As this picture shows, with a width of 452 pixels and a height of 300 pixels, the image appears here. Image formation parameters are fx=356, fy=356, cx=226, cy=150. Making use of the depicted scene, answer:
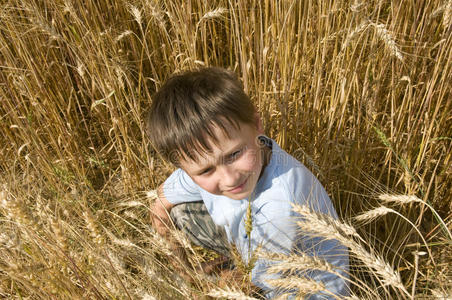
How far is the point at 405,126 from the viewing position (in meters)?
1.29

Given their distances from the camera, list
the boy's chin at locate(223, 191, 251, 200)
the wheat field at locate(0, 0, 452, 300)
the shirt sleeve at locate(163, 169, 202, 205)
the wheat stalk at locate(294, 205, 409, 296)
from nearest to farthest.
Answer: the wheat stalk at locate(294, 205, 409, 296)
the wheat field at locate(0, 0, 452, 300)
the boy's chin at locate(223, 191, 251, 200)
the shirt sleeve at locate(163, 169, 202, 205)

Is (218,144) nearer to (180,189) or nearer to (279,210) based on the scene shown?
(279,210)

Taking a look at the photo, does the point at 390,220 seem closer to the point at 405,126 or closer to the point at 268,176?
the point at 405,126

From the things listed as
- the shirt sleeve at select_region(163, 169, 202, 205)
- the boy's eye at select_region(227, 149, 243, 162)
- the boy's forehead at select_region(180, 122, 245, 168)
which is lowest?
the shirt sleeve at select_region(163, 169, 202, 205)

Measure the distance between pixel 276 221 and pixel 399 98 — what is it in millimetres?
765

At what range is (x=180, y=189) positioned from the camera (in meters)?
1.33

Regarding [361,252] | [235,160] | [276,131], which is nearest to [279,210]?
[235,160]

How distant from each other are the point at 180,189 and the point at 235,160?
1.57 feet

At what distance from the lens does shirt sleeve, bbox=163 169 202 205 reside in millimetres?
1309

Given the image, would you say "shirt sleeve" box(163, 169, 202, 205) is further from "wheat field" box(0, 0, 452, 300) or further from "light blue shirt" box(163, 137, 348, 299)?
"light blue shirt" box(163, 137, 348, 299)

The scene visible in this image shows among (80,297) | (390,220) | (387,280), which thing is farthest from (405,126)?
(80,297)

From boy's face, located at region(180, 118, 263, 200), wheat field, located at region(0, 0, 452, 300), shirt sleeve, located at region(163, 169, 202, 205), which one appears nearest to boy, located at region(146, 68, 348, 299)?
boy's face, located at region(180, 118, 263, 200)

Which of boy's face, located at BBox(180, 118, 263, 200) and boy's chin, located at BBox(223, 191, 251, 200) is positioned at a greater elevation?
boy's face, located at BBox(180, 118, 263, 200)

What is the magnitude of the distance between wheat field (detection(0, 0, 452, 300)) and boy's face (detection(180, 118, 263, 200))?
0.17 meters
